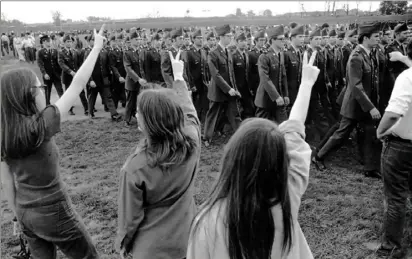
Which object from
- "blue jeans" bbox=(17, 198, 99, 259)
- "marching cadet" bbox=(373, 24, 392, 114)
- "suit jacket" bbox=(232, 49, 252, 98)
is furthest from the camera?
"suit jacket" bbox=(232, 49, 252, 98)

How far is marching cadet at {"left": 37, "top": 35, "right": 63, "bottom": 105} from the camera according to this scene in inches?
393

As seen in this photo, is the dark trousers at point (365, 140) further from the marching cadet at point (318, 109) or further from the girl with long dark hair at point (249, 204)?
the girl with long dark hair at point (249, 204)

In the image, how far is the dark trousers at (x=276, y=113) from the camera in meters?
6.18

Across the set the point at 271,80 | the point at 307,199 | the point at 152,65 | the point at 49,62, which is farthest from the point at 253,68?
the point at 49,62

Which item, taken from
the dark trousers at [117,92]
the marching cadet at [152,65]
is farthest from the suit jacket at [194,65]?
the dark trousers at [117,92]

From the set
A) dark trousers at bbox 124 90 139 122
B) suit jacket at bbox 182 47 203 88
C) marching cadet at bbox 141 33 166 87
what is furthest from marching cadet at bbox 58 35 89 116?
suit jacket at bbox 182 47 203 88

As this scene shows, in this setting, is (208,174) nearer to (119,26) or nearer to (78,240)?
(78,240)

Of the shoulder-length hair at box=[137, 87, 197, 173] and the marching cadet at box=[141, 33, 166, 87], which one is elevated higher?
the shoulder-length hair at box=[137, 87, 197, 173]

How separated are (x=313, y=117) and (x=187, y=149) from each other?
498 centimetres

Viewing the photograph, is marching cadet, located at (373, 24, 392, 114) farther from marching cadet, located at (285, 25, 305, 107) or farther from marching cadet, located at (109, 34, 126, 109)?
marching cadet, located at (109, 34, 126, 109)

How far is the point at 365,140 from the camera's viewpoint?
18.2ft

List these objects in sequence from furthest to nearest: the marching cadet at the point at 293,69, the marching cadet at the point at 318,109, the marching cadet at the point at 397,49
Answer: the marching cadet at the point at 318,109 → the marching cadet at the point at 293,69 → the marching cadet at the point at 397,49

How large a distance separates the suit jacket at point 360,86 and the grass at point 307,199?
88cm

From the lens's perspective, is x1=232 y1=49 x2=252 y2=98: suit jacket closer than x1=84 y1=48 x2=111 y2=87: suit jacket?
Yes
